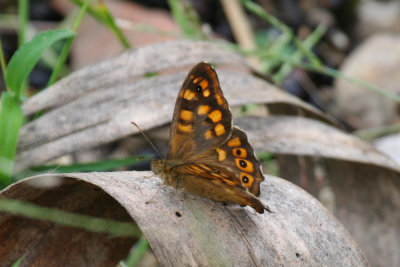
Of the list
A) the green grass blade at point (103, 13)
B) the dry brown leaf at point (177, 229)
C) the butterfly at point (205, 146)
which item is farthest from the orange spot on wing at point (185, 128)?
the green grass blade at point (103, 13)

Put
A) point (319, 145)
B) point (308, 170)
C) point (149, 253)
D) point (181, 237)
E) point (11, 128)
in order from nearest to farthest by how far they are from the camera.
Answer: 1. point (181, 237)
2. point (11, 128)
3. point (319, 145)
4. point (308, 170)
5. point (149, 253)

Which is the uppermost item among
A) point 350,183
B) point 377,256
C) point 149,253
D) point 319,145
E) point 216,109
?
point 216,109

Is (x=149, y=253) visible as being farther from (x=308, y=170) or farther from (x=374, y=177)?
(x=374, y=177)

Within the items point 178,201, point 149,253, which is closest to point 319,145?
point 178,201

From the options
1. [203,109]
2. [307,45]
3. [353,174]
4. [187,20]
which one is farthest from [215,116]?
[307,45]

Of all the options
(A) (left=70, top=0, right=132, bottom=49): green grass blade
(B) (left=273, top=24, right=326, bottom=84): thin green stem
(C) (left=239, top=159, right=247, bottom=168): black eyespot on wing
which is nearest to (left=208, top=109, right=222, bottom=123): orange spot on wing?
(C) (left=239, top=159, right=247, bottom=168): black eyespot on wing

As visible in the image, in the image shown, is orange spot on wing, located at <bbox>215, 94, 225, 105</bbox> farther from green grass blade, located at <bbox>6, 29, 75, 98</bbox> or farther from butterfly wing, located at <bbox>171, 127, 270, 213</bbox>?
green grass blade, located at <bbox>6, 29, 75, 98</bbox>
